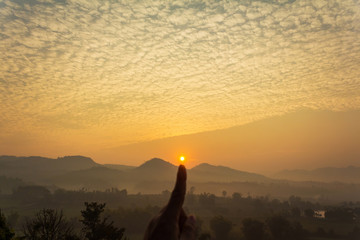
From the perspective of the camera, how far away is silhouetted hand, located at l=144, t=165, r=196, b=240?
4609 millimetres

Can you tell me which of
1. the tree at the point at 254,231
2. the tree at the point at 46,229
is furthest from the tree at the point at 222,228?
the tree at the point at 46,229

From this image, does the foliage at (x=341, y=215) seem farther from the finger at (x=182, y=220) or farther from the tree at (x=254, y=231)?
the finger at (x=182, y=220)

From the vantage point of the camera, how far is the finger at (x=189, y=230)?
4758 millimetres

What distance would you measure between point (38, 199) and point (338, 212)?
227 metres

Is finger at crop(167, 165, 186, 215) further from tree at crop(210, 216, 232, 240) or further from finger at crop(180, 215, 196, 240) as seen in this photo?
tree at crop(210, 216, 232, 240)

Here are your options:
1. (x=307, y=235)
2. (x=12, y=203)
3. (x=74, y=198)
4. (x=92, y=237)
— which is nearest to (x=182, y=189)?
(x=92, y=237)

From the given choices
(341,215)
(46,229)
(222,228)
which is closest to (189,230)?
(46,229)

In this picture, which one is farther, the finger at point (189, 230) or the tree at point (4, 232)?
the tree at point (4, 232)

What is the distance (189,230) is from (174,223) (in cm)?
36

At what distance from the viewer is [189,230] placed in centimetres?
485

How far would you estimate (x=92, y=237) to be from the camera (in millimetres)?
38281

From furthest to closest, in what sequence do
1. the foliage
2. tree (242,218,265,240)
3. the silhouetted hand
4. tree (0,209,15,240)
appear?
the foliage, tree (242,218,265,240), tree (0,209,15,240), the silhouetted hand

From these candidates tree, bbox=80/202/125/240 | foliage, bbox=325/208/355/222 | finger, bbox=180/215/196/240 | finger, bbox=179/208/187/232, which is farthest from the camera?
foliage, bbox=325/208/355/222

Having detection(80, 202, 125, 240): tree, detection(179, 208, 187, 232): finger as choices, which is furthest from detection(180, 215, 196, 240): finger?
detection(80, 202, 125, 240): tree
